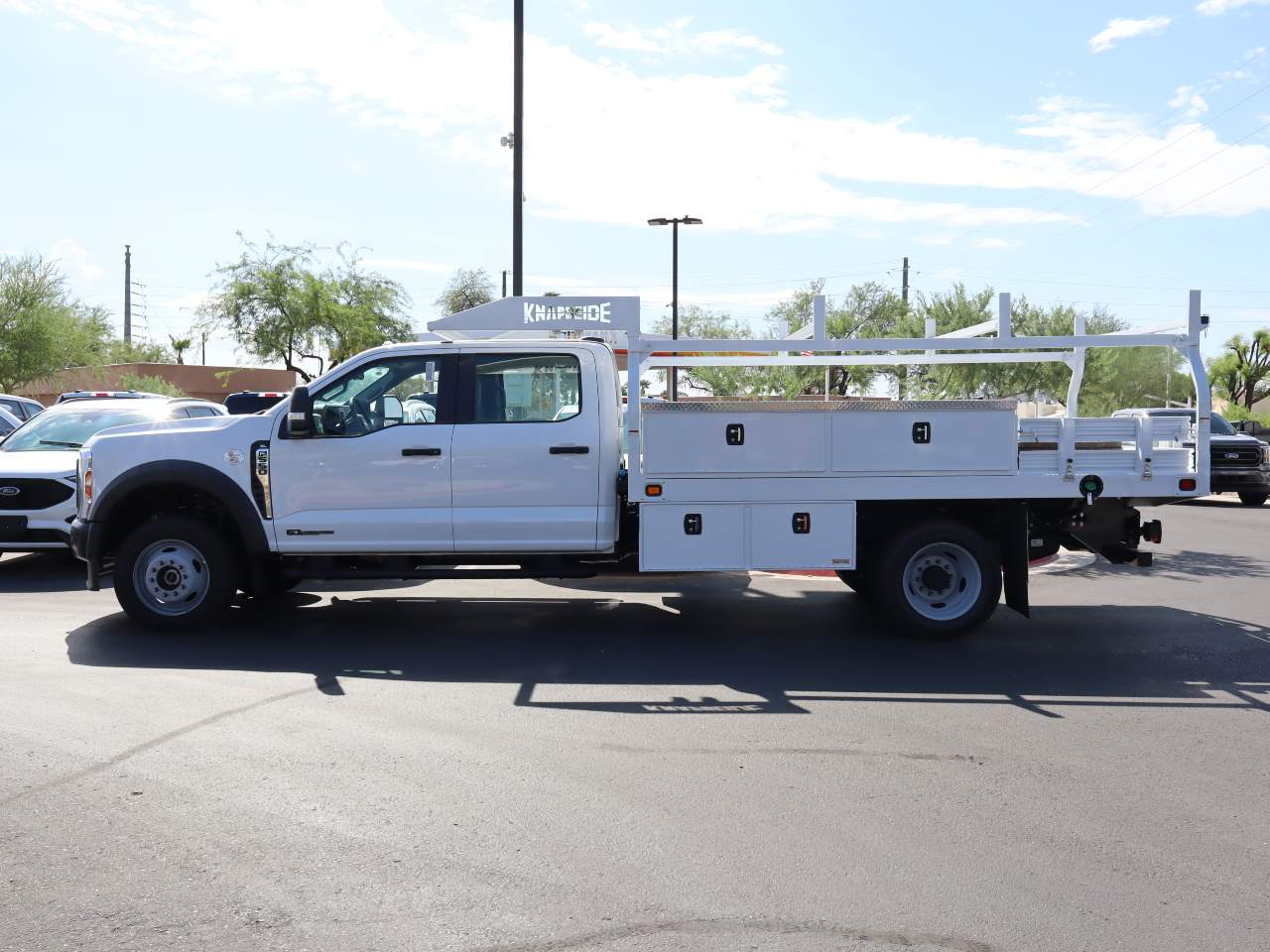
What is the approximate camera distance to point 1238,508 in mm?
20984

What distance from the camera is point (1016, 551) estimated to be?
26.6 ft

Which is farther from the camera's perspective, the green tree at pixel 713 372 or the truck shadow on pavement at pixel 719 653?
the green tree at pixel 713 372

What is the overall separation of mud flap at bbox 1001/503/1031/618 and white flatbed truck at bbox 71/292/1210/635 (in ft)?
0.05

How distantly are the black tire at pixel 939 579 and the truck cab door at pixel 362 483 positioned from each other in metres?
3.15

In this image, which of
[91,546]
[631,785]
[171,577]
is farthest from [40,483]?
[631,785]

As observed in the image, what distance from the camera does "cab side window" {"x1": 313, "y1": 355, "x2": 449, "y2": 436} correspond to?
815 centimetres

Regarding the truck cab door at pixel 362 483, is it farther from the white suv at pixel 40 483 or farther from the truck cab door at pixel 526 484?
the white suv at pixel 40 483

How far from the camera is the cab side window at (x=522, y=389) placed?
8156 millimetres

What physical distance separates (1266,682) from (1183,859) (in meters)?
3.37

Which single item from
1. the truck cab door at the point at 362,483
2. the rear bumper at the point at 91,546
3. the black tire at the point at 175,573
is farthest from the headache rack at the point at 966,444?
the rear bumper at the point at 91,546

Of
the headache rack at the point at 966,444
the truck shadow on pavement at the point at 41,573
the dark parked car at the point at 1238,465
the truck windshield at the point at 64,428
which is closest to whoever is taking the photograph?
the headache rack at the point at 966,444

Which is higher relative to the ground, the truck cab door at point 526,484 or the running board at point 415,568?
the truck cab door at point 526,484

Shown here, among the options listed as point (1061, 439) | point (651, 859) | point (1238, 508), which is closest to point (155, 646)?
point (651, 859)

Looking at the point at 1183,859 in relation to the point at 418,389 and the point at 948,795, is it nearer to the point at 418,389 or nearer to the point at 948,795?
the point at 948,795
